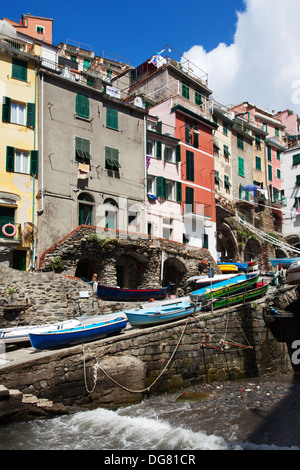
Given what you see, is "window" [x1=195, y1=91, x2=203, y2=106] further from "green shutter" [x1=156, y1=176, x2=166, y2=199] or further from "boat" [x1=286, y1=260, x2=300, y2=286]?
"boat" [x1=286, y1=260, x2=300, y2=286]

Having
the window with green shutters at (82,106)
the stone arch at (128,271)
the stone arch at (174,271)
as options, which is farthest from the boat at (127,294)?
the window with green shutters at (82,106)

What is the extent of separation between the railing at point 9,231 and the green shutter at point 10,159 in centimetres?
321

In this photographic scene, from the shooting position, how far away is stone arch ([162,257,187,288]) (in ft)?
94.1

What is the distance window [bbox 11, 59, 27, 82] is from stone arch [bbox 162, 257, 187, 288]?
1516cm

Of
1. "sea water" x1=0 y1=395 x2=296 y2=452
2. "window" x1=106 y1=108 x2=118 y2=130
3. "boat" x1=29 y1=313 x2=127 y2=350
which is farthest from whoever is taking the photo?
"window" x1=106 y1=108 x2=118 y2=130

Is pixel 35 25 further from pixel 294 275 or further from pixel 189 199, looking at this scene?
pixel 294 275

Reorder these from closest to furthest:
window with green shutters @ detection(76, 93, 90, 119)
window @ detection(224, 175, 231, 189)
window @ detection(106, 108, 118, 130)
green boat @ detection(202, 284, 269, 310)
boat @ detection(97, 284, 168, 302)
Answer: green boat @ detection(202, 284, 269, 310), boat @ detection(97, 284, 168, 302), window with green shutters @ detection(76, 93, 90, 119), window @ detection(106, 108, 118, 130), window @ detection(224, 175, 231, 189)

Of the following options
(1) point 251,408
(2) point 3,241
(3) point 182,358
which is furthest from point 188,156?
(1) point 251,408

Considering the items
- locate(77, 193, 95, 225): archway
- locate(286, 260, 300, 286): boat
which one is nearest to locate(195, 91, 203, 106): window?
locate(77, 193, 95, 225): archway

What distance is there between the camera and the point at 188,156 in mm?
34125

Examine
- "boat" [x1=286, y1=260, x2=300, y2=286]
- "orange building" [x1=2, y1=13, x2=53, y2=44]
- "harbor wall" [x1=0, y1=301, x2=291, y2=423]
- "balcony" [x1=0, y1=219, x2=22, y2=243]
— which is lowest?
"harbor wall" [x1=0, y1=301, x2=291, y2=423]

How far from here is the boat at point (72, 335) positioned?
13844 mm
